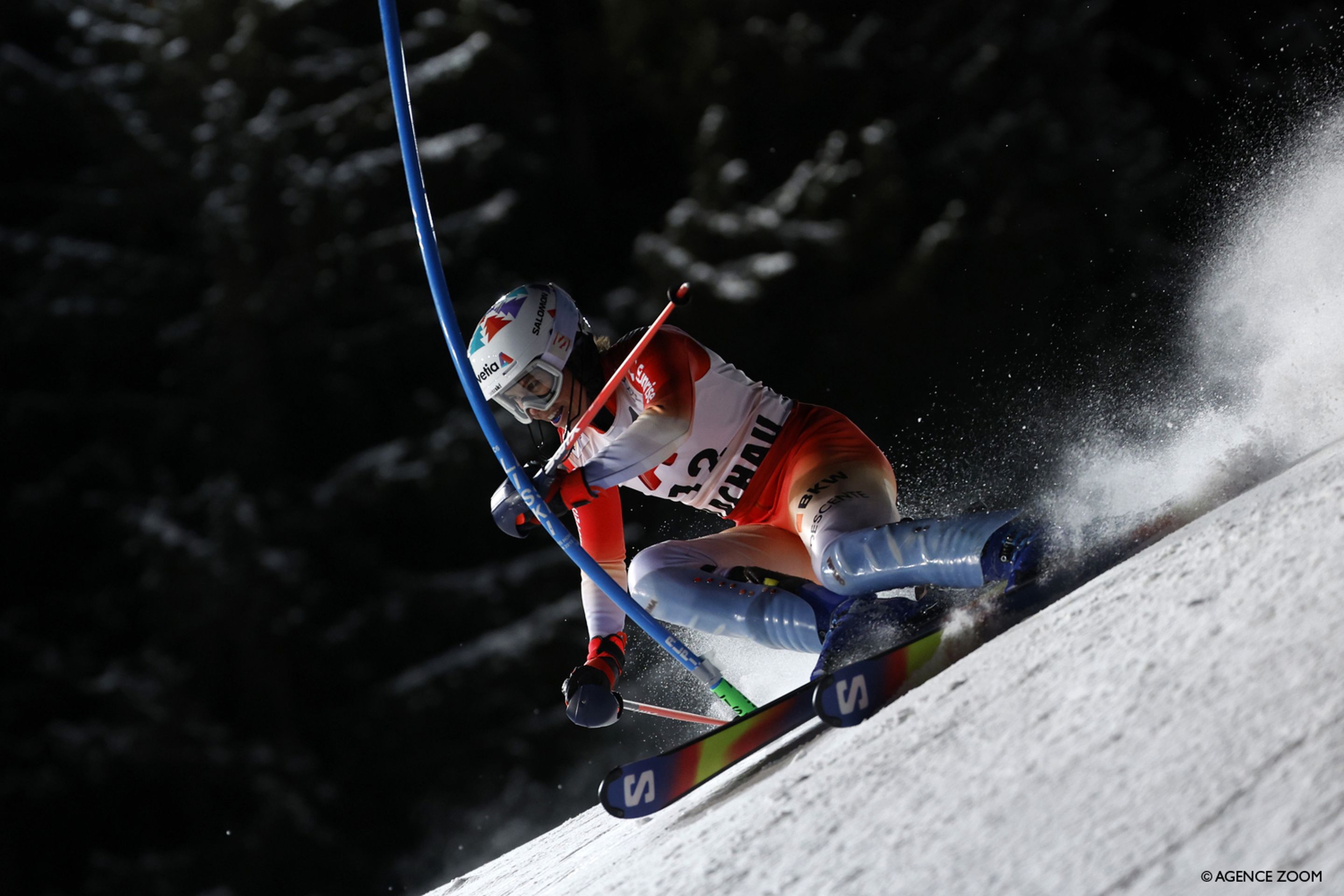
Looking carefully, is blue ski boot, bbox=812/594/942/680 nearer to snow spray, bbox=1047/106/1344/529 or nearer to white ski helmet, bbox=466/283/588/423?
snow spray, bbox=1047/106/1344/529

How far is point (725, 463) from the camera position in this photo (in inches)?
121

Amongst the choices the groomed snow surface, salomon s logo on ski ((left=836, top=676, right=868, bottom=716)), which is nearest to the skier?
salomon s logo on ski ((left=836, top=676, right=868, bottom=716))

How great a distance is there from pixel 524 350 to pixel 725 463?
2.06 feet

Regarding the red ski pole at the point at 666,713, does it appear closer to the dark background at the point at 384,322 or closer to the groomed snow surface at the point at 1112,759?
the groomed snow surface at the point at 1112,759

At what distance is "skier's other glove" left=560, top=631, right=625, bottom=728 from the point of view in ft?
9.48

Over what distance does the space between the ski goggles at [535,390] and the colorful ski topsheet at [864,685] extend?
1.15 m

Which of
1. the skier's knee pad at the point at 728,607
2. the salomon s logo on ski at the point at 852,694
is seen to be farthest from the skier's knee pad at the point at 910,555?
the salomon s logo on ski at the point at 852,694

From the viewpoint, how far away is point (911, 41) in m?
13.4

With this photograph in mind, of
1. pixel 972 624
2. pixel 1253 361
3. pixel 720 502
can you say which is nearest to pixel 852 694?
pixel 972 624

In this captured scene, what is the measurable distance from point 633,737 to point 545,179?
694 cm

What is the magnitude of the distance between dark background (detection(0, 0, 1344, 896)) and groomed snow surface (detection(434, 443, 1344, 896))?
32.6 feet

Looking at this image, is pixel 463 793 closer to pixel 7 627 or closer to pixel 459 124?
pixel 7 627

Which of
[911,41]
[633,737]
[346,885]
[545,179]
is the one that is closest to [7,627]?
[346,885]

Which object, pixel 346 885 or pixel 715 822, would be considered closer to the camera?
pixel 715 822
